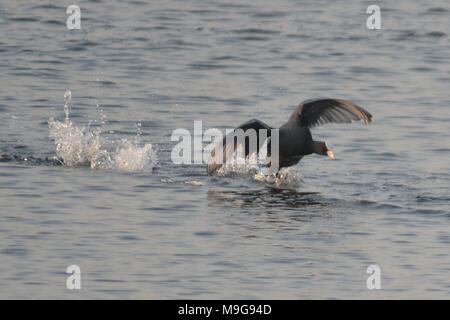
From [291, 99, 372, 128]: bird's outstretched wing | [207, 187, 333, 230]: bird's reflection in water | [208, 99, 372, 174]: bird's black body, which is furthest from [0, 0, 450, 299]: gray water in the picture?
[291, 99, 372, 128]: bird's outstretched wing

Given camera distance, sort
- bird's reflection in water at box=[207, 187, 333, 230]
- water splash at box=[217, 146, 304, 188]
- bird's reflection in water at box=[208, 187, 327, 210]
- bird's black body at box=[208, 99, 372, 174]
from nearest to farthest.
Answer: bird's reflection in water at box=[207, 187, 333, 230] < bird's reflection in water at box=[208, 187, 327, 210] < bird's black body at box=[208, 99, 372, 174] < water splash at box=[217, 146, 304, 188]

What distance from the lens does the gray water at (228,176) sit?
31.2 ft

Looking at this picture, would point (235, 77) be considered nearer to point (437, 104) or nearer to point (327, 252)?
point (437, 104)

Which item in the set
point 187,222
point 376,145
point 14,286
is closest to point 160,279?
point 14,286

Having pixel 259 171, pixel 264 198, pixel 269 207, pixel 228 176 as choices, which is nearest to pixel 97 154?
pixel 228 176

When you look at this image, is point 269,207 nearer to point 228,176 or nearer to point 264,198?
point 264,198

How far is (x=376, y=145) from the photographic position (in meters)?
14.0

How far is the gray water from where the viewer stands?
9.50m

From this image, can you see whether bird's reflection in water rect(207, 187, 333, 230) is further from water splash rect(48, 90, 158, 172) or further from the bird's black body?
water splash rect(48, 90, 158, 172)

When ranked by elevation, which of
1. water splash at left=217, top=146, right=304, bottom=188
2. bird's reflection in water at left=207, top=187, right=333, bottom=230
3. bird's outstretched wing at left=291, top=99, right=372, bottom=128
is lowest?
bird's reflection in water at left=207, top=187, right=333, bottom=230

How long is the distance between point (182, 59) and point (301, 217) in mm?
7314

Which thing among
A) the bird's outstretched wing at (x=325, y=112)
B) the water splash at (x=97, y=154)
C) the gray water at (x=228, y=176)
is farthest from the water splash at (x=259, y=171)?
the water splash at (x=97, y=154)

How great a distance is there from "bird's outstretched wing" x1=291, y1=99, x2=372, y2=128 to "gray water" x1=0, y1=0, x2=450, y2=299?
0.56m

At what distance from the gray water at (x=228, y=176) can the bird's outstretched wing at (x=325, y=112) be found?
0.56 metres
